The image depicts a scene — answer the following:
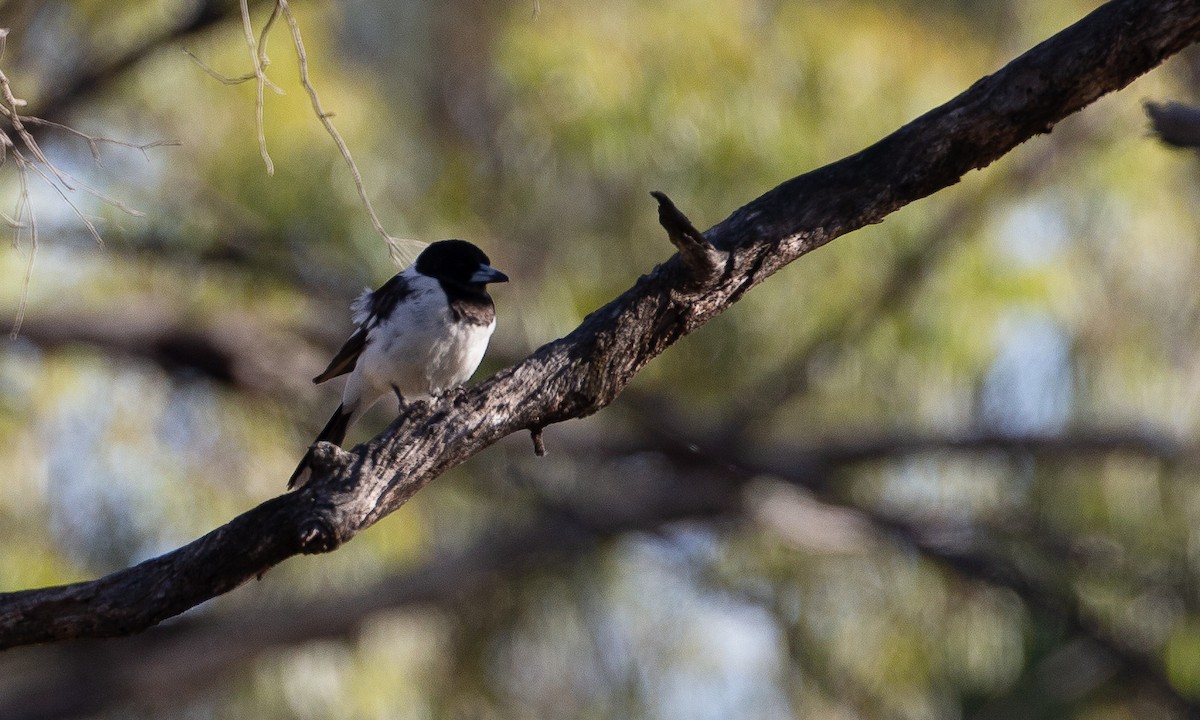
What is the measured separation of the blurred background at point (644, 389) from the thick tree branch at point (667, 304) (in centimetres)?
276

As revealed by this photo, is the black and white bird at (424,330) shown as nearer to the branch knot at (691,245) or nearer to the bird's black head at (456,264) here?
the bird's black head at (456,264)

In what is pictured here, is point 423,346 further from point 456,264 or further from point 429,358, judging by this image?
point 456,264

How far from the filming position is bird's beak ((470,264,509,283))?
12.8 ft

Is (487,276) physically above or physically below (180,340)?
below

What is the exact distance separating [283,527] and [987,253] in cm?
428

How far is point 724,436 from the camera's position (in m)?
5.56

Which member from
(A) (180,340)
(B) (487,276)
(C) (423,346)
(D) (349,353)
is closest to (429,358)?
(C) (423,346)

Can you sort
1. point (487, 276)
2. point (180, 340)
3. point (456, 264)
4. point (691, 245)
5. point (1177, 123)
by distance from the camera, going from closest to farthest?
point (691, 245) → point (1177, 123) → point (487, 276) → point (456, 264) → point (180, 340)

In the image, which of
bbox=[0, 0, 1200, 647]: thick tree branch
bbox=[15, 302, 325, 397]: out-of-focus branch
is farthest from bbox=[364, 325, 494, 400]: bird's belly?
bbox=[15, 302, 325, 397]: out-of-focus branch

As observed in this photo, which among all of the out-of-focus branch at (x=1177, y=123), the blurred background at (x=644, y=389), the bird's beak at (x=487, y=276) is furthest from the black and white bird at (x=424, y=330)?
the out-of-focus branch at (x=1177, y=123)

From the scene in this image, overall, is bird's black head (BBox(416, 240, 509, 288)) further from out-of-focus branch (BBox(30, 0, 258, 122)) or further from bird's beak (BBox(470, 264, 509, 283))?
out-of-focus branch (BBox(30, 0, 258, 122))

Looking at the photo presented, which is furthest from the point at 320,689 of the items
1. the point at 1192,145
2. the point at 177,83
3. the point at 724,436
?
the point at 1192,145

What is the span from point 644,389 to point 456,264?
1.80m

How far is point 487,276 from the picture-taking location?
3.93m
